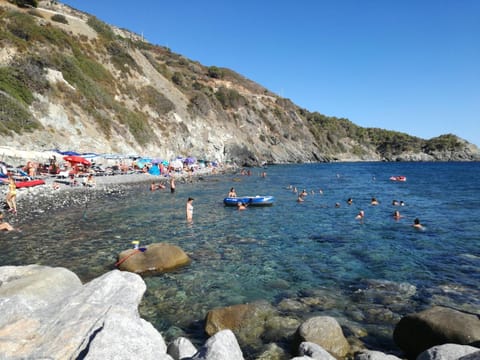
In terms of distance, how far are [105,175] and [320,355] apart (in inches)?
1508

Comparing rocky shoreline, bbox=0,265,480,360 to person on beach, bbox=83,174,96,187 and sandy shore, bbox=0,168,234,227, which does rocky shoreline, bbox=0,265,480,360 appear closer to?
sandy shore, bbox=0,168,234,227

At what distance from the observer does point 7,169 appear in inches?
1104

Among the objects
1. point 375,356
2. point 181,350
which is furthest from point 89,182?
point 375,356

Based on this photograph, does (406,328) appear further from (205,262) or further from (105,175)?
(105,175)

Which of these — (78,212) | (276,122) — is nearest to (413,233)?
(78,212)

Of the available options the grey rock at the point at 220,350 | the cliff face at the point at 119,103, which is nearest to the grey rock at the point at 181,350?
the grey rock at the point at 220,350

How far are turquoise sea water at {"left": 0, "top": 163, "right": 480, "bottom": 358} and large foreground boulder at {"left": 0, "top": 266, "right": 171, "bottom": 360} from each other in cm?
261

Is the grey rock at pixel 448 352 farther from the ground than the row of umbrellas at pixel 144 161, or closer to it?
closer to it

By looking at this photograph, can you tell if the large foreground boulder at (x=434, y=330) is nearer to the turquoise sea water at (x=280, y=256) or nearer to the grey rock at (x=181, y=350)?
the turquoise sea water at (x=280, y=256)

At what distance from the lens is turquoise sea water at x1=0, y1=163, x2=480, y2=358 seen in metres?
9.20

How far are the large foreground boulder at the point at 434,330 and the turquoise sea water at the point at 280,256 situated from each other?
47cm

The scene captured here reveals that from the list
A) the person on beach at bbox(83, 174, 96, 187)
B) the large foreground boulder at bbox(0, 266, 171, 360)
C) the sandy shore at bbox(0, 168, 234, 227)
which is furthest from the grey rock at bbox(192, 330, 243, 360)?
the person on beach at bbox(83, 174, 96, 187)

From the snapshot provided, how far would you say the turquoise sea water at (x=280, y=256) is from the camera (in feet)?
30.2

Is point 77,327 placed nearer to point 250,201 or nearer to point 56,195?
point 250,201
